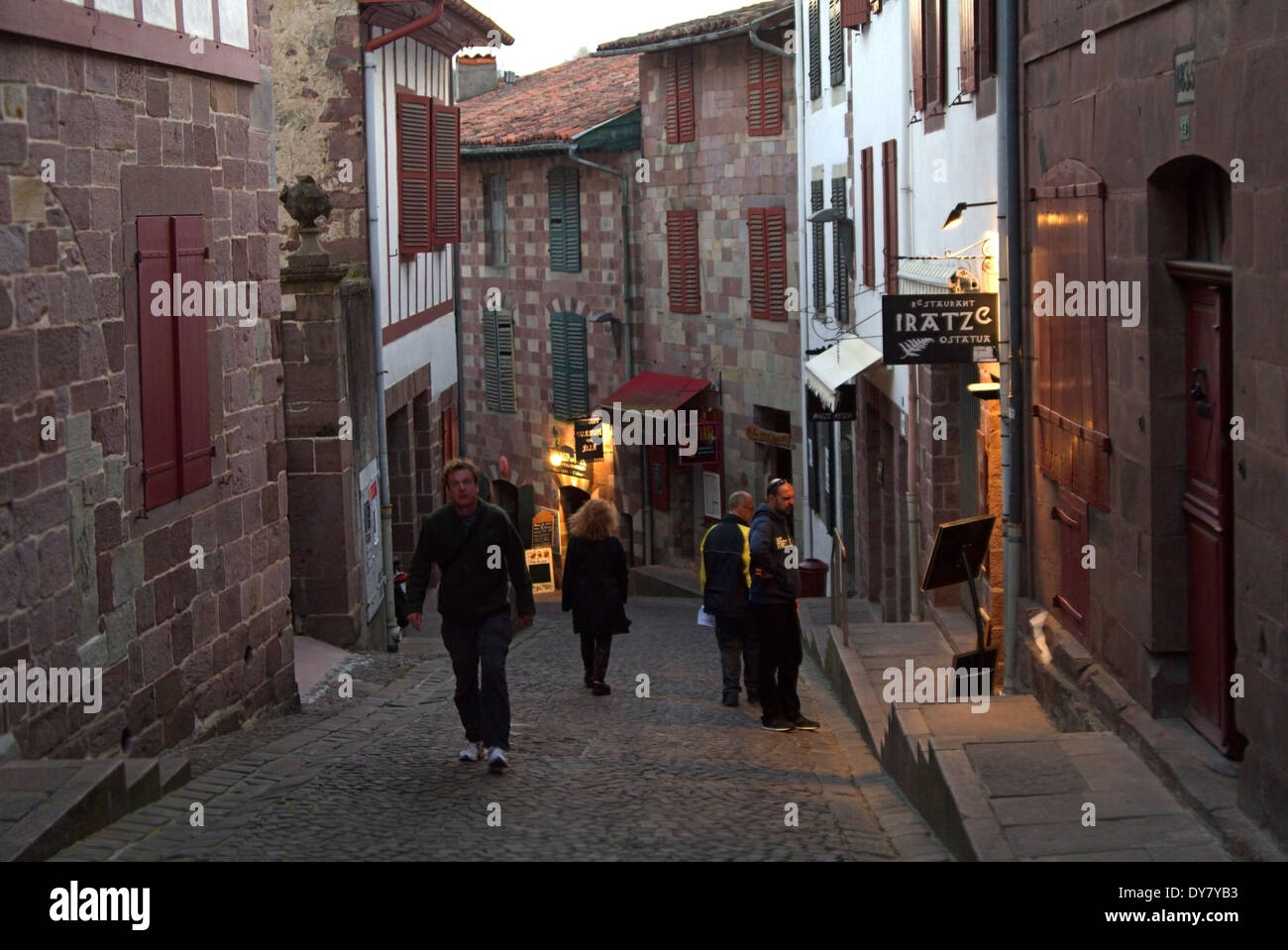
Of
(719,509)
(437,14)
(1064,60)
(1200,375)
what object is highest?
(437,14)

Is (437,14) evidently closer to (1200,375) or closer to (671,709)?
(671,709)

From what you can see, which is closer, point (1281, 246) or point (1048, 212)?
point (1281, 246)

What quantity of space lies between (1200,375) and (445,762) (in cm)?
423

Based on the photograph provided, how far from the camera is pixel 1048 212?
9898 millimetres

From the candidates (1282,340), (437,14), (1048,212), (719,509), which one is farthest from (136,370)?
(719,509)

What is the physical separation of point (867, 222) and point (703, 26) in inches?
301

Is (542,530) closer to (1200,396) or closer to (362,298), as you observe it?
(362,298)

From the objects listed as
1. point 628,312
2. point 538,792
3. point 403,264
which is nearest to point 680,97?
point 628,312

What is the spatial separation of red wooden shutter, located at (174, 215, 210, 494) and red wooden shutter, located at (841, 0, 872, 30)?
10397 mm

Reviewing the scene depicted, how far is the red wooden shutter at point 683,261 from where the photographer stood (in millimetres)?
28078

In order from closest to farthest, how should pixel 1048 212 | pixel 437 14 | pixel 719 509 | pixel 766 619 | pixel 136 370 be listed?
pixel 136 370
pixel 1048 212
pixel 766 619
pixel 437 14
pixel 719 509

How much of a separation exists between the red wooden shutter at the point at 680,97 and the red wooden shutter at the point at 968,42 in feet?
49.7

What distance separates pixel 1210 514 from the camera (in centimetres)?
752

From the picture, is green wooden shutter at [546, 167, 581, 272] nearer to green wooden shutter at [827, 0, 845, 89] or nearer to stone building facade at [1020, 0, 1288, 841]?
green wooden shutter at [827, 0, 845, 89]
